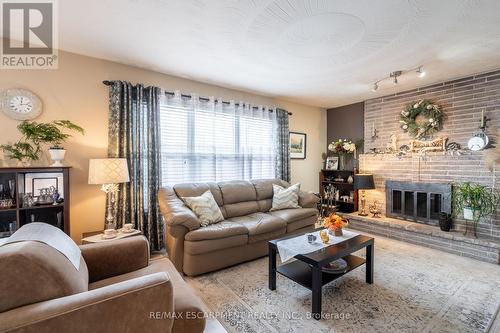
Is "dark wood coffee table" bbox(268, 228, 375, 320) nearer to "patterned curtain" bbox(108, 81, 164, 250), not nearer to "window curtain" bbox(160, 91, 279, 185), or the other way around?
"patterned curtain" bbox(108, 81, 164, 250)

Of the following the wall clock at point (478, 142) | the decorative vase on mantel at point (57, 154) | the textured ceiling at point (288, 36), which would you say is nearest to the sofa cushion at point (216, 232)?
the decorative vase on mantel at point (57, 154)

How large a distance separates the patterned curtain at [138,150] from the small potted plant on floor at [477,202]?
425cm

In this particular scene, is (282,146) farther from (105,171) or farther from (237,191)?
(105,171)

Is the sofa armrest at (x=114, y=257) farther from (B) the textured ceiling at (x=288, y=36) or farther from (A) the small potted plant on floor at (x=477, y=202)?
(A) the small potted plant on floor at (x=477, y=202)

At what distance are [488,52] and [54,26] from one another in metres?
4.66

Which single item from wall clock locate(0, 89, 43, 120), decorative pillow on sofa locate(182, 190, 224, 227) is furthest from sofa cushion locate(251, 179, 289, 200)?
wall clock locate(0, 89, 43, 120)

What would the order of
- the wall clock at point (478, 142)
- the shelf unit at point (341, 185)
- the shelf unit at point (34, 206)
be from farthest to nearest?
1. the shelf unit at point (341, 185)
2. the wall clock at point (478, 142)
3. the shelf unit at point (34, 206)

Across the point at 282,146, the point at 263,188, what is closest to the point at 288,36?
the point at 263,188

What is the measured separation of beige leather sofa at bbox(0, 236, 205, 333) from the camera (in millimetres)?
938

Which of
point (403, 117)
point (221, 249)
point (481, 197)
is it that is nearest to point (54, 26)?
point (221, 249)

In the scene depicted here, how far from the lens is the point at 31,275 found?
3.29 feet

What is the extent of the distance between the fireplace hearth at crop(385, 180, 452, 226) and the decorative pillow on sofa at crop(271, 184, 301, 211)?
180 centimetres

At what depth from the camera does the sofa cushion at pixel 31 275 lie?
0.95 m

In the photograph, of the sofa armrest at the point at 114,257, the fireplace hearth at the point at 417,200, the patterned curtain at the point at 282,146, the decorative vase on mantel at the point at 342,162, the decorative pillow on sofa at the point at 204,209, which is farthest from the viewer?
the decorative vase on mantel at the point at 342,162
